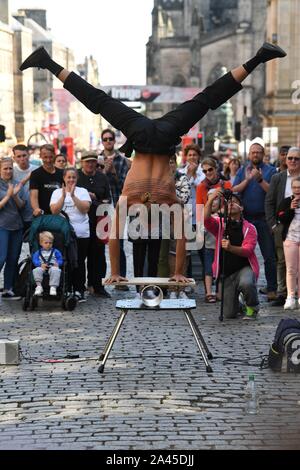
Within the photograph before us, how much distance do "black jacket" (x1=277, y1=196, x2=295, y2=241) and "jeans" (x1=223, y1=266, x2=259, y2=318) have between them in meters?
0.96

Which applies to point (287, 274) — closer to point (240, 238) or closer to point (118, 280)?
point (240, 238)

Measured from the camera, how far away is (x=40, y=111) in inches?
4481

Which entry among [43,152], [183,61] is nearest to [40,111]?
[183,61]

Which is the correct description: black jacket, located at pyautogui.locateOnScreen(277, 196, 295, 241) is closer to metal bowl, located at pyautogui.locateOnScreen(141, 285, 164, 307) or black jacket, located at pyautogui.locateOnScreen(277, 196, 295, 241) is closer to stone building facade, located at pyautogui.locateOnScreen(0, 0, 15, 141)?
metal bowl, located at pyautogui.locateOnScreen(141, 285, 164, 307)

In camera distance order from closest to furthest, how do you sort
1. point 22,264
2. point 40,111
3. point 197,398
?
point 197,398, point 22,264, point 40,111

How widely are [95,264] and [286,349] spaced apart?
567 centimetres

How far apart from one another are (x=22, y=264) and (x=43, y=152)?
146 centimetres

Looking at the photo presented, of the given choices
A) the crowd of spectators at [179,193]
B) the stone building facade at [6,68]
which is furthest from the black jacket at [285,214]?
the stone building facade at [6,68]

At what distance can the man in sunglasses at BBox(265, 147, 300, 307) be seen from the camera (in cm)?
1436

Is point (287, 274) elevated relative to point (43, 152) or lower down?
lower down

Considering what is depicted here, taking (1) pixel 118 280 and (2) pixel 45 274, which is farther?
(2) pixel 45 274

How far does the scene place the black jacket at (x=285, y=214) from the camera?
1401 centimetres

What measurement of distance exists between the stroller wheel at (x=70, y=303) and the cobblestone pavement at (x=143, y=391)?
787 mm

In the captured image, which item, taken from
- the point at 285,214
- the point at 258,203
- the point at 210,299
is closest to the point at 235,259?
the point at 285,214
